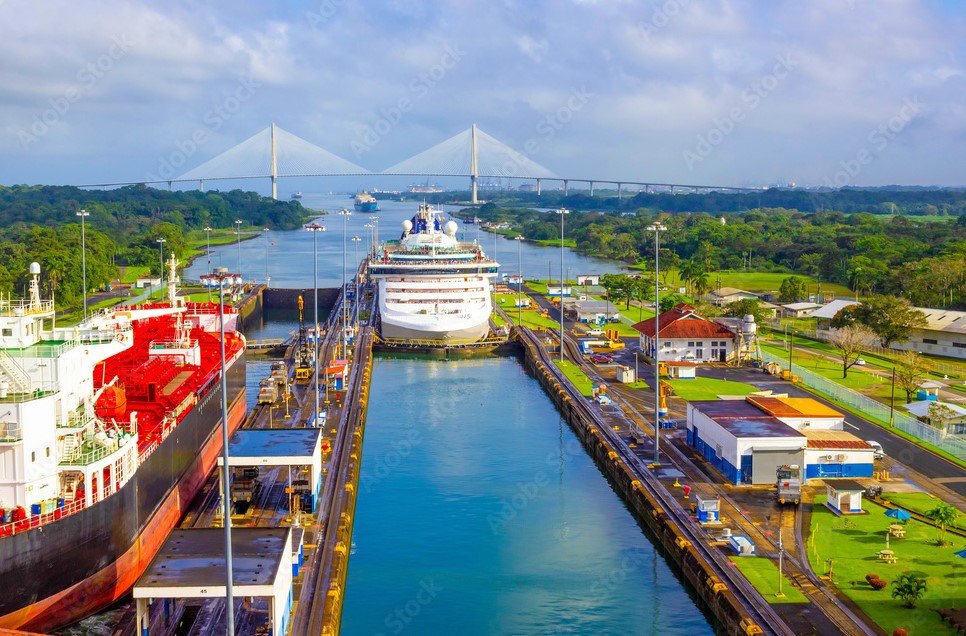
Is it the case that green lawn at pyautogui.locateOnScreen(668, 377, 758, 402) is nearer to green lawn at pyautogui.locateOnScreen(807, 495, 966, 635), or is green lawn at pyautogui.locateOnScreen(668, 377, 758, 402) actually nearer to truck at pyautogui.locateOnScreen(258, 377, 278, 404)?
green lawn at pyautogui.locateOnScreen(807, 495, 966, 635)

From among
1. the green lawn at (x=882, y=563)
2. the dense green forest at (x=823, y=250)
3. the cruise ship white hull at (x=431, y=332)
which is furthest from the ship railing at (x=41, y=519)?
the dense green forest at (x=823, y=250)

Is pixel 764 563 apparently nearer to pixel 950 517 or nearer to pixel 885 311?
pixel 950 517

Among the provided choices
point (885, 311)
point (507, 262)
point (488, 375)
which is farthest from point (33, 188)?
point (885, 311)

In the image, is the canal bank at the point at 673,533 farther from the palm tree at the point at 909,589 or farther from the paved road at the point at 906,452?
the paved road at the point at 906,452

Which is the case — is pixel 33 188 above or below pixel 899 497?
above

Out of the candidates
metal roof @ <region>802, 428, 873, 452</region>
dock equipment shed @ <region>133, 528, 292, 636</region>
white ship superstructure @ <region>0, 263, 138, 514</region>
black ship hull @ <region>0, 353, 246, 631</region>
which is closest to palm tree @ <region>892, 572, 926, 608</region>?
metal roof @ <region>802, 428, 873, 452</region>

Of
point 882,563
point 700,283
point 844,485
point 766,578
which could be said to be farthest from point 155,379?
point 700,283
